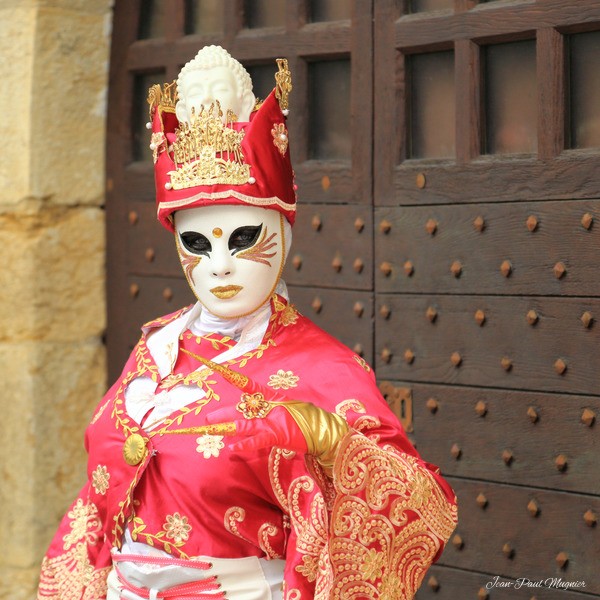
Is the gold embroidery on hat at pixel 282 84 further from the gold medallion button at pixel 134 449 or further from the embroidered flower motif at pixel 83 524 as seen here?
the embroidered flower motif at pixel 83 524

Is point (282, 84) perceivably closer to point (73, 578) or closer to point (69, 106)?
point (73, 578)

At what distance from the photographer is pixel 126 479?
2.10 metres

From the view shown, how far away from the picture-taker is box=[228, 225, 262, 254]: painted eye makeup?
2.12 m

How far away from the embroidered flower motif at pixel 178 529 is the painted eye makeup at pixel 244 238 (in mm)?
422

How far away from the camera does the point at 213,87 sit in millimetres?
Answer: 2137

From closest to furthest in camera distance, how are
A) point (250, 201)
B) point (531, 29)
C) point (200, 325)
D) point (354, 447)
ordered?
point (354, 447)
point (250, 201)
point (200, 325)
point (531, 29)

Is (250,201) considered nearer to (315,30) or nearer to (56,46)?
(315,30)

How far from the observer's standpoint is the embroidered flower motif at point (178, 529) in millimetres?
2043

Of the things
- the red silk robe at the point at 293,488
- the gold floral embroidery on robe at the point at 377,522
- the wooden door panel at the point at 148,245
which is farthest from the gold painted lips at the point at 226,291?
the wooden door panel at the point at 148,245

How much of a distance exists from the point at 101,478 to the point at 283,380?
1.14ft

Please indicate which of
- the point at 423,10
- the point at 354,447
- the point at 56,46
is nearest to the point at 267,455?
the point at 354,447

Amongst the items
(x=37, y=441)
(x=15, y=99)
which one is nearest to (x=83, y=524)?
(x=37, y=441)

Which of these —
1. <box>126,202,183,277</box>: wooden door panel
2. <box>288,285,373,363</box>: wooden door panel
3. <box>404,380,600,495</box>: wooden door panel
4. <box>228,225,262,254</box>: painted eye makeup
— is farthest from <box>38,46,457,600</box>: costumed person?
<box>126,202,183,277</box>: wooden door panel

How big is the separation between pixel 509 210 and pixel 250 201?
0.74m
